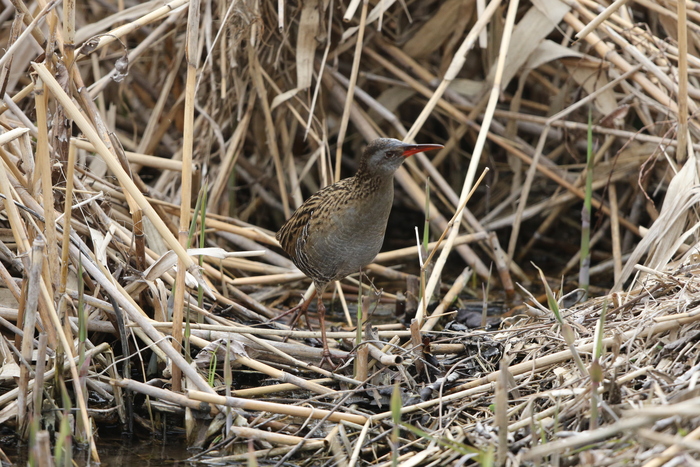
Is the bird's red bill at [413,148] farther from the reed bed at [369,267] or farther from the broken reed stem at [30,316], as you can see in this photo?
the broken reed stem at [30,316]

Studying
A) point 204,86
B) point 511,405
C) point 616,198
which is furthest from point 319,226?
point 616,198

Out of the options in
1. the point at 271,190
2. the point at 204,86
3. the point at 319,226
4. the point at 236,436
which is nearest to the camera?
the point at 236,436

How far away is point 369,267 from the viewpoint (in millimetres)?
4312

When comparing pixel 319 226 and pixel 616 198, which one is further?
pixel 616 198

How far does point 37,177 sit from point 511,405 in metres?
1.76

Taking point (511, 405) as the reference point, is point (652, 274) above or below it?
above

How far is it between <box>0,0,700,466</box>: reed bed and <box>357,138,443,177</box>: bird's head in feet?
0.68

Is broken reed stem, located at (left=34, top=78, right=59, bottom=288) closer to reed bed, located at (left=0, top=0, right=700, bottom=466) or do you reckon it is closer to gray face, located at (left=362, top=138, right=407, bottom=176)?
reed bed, located at (left=0, top=0, right=700, bottom=466)

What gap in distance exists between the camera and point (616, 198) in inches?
181

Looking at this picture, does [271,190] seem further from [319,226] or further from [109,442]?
[109,442]

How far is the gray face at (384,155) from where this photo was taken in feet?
10.4

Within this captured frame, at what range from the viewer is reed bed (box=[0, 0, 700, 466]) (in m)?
2.52

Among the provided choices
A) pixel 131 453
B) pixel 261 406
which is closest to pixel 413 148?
pixel 261 406

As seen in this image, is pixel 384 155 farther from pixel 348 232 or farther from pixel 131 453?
pixel 131 453
